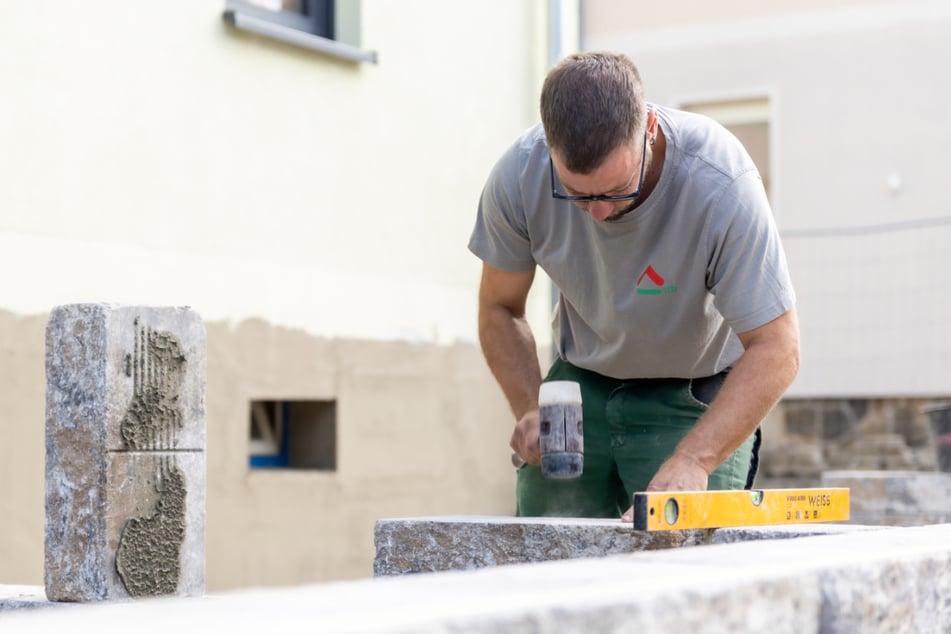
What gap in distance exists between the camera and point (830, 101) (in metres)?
12.8

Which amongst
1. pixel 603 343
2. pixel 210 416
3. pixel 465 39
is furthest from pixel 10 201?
pixel 465 39

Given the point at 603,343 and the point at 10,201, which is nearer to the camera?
the point at 603,343

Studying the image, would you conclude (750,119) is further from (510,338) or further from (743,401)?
(743,401)

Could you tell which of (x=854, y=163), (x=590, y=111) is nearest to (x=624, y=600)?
(x=590, y=111)

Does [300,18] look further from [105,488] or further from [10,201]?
[105,488]

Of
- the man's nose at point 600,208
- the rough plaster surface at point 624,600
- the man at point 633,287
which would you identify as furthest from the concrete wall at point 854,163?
Answer: the rough plaster surface at point 624,600

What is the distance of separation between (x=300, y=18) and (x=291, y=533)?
7.97 feet

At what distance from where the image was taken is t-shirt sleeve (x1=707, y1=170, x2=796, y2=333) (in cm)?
317

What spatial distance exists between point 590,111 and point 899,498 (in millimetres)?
4809

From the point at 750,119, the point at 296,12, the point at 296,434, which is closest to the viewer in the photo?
the point at 296,12

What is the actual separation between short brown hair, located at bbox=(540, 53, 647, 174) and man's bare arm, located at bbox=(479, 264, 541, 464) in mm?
773

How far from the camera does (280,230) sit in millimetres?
6316

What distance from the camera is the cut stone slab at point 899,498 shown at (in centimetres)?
702

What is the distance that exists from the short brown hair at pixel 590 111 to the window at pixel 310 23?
10.9 feet
